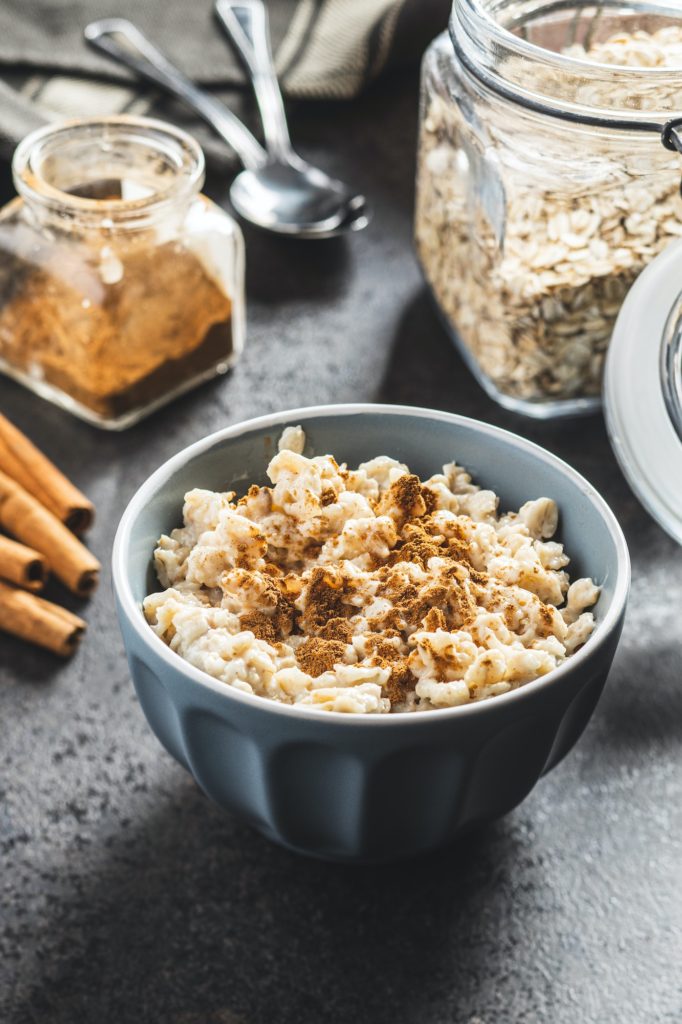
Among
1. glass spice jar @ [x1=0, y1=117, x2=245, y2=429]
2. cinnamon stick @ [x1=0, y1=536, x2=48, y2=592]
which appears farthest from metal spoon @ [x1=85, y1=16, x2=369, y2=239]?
cinnamon stick @ [x1=0, y1=536, x2=48, y2=592]

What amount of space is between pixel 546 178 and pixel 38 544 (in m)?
0.56

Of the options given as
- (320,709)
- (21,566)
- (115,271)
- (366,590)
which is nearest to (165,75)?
(115,271)

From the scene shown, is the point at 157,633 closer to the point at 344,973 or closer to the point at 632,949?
the point at 344,973

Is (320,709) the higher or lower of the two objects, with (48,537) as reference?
higher

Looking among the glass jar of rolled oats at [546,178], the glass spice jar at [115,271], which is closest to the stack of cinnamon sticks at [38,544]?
the glass spice jar at [115,271]

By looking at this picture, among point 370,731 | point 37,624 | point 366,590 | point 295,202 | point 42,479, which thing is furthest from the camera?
point 295,202

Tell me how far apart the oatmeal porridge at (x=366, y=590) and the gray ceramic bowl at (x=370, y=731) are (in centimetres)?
2

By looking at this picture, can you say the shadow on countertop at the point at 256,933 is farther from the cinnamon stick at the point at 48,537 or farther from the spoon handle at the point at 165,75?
the spoon handle at the point at 165,75

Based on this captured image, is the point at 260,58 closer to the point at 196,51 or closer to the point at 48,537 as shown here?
the point at 196,51

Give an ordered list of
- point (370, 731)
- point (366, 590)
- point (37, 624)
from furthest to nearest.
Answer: point (37, 624) < point (366, 590) < point (370, 731)

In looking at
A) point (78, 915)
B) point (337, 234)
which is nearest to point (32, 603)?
point (78, 915)

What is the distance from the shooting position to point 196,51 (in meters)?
1.64

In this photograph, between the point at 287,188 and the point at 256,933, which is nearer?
the point at 256,933

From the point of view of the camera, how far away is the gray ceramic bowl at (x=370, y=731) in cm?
65
